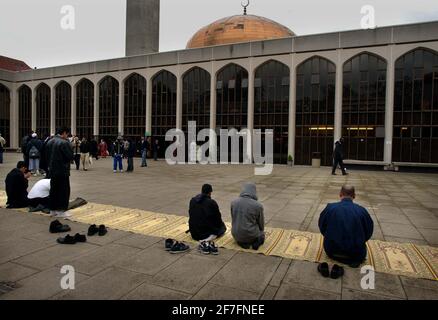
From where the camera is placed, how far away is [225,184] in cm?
1338

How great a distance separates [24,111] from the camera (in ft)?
143

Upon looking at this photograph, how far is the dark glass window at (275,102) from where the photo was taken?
2791cm

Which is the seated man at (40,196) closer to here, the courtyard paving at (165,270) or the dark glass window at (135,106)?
the courtyard paving at (165,270)

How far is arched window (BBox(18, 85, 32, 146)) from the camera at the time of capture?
43.1m

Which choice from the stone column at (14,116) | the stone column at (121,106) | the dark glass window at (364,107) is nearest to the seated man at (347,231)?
the dark glass window at (364,107)

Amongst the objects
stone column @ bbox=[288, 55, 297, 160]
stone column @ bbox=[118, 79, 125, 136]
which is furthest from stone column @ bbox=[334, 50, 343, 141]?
stone column @ bbox=[118, 79, 125, 136]

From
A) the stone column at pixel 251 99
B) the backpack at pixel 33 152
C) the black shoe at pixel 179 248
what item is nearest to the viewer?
the black shoe at pixel 179 248

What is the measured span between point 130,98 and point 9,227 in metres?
30.7

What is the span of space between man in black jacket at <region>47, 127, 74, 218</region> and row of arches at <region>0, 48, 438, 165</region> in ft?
74.0

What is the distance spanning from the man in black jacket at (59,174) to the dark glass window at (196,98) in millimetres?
24061

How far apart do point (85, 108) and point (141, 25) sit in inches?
487

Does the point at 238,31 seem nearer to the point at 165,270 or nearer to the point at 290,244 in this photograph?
the point at 290,244
